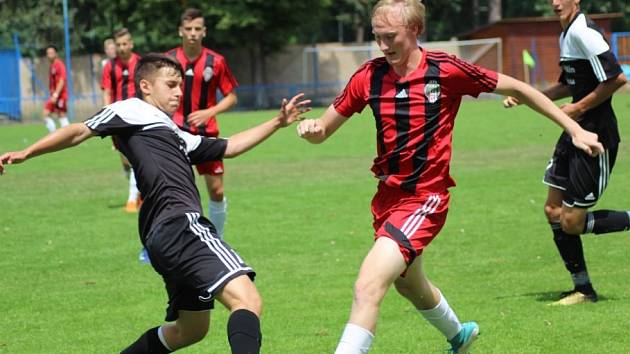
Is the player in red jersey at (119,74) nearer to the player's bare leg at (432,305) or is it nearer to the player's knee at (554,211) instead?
the player's knee at (554,211)

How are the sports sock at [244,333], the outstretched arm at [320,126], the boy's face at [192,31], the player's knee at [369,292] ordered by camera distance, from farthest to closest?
the boy's face at [192,31] < the outstretched arm at [320,126] < the player's knee at [369,292] < the sports sock at [244,333]

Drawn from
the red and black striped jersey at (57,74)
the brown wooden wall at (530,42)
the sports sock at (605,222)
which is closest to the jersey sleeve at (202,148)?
the sports sock at (605,222)

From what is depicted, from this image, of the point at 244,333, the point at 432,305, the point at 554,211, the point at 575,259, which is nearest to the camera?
the point at 244,333

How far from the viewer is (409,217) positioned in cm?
534

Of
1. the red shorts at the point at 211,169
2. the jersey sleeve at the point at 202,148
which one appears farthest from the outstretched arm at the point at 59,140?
the red shorts at the point at 211,169

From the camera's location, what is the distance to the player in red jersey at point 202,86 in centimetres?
993

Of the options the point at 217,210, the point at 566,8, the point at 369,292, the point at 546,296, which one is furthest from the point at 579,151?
the point at 217,210

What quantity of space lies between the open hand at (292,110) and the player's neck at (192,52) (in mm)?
4557

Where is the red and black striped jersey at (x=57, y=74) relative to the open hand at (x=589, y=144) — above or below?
below

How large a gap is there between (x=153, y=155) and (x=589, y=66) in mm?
3669


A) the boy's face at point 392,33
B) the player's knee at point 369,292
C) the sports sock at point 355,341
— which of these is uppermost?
the boy's face at point 392,33

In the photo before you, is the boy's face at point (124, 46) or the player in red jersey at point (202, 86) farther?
the boy's face at point (124, 46)

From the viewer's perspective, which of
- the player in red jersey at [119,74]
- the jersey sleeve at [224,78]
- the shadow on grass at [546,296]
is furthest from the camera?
the player in red jersey at [119,74]

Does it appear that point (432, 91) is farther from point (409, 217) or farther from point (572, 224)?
point (572, 224)
